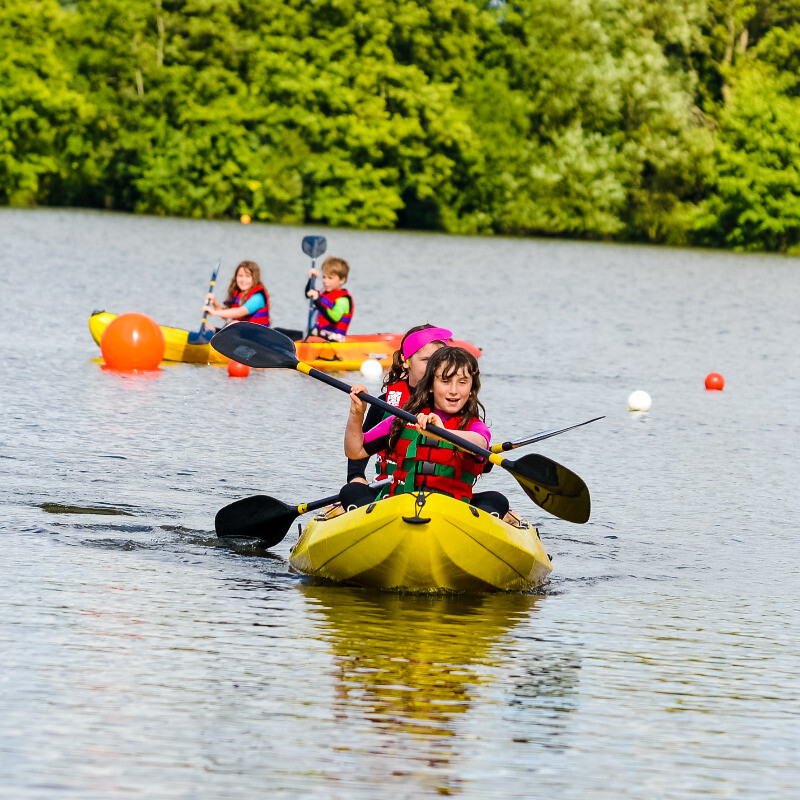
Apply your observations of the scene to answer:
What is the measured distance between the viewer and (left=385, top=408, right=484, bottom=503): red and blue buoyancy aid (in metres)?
7.18

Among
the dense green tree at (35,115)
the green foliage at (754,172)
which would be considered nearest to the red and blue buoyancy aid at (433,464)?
the green foliage at (754,172)

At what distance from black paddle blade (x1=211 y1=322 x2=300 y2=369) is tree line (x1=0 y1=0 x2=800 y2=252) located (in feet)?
156

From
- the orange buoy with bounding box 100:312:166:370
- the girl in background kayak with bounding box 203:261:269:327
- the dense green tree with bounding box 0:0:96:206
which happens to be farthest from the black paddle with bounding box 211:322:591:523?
the dense green tree with bounding box 0:0:96:206

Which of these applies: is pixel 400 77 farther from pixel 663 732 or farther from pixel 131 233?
pixel 663 732

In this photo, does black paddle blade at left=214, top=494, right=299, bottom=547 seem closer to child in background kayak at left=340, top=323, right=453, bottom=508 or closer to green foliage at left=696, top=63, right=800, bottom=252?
child in background kayak at left=340, top=323, right=453, bottom=508

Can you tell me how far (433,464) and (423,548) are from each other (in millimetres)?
446

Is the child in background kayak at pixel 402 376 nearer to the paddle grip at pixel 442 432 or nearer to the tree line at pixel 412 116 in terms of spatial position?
the paddle grip at pixel 442 432

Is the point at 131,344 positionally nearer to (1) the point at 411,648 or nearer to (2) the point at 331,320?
(2) the point at 331,320

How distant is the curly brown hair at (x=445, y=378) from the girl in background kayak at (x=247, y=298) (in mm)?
8496

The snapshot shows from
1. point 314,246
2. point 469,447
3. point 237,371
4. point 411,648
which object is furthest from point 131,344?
point 411,648

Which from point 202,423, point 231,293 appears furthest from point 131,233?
point 202,423

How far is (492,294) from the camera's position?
31297 millimetres

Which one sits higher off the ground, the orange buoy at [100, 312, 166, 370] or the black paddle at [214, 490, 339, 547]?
the orange buoy at [100, 312, 166, 370]

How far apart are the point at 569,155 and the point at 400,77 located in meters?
8.87
